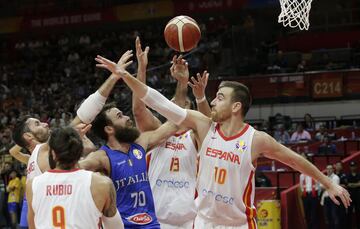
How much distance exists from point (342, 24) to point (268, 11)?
2.65 meters

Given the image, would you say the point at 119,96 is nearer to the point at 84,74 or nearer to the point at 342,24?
the point at 84,74

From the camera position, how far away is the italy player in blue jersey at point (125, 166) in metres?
5.26

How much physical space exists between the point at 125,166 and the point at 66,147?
1.09 meters

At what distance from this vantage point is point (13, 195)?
15.8 m

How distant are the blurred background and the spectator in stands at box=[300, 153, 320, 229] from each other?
1.3 inches

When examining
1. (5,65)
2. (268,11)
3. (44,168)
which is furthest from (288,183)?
(5,65)

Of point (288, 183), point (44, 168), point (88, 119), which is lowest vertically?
point (288, 183)

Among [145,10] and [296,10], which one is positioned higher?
[145,10]

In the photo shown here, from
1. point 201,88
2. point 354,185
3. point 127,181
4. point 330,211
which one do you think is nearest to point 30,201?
point 127,181

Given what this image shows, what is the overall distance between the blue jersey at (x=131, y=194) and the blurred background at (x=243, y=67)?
795 centimetres

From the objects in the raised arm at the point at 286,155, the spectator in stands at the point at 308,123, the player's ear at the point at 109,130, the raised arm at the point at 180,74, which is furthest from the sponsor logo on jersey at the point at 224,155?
the spectator in stands at the point at 308,123

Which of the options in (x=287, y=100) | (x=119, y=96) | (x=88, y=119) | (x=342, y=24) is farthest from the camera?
(x=342, y=24)

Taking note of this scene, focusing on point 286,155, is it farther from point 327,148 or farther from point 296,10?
point 327,148

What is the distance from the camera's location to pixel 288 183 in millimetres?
14359
